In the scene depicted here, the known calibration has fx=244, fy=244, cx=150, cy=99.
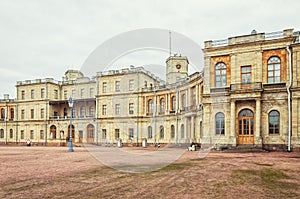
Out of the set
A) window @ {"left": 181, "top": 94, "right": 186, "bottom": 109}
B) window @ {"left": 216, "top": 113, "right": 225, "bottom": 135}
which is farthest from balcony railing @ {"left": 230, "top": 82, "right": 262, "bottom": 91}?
window @ {"left": 181, "top": 94, "right": 186, "bottom": 109}

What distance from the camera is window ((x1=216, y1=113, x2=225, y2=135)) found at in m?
24.6

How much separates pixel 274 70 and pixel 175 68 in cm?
2248

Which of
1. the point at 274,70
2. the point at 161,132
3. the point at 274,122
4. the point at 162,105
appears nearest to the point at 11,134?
the point at 161,132

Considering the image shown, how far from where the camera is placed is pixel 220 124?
974 inches

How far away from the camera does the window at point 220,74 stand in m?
25.2

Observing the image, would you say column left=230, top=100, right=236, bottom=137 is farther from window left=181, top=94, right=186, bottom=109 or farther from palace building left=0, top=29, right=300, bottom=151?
window left=181, top=94, right=186, bottom=109

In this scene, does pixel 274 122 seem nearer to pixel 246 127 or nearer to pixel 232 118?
pixel 246 127

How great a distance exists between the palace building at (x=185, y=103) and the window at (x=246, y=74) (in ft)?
0.30

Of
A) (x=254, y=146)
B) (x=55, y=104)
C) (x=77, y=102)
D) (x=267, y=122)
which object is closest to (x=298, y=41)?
(x=267, y=122)

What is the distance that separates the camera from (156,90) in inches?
1555

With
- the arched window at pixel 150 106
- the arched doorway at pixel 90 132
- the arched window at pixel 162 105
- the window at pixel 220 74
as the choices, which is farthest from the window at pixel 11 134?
the window at pixel 220 74

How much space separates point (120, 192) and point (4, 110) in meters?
57.7

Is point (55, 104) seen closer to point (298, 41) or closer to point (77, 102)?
point (77, 102)

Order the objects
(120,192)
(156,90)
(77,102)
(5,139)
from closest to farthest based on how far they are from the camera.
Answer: (120,192), (156,90), (77,102), (5,139)
